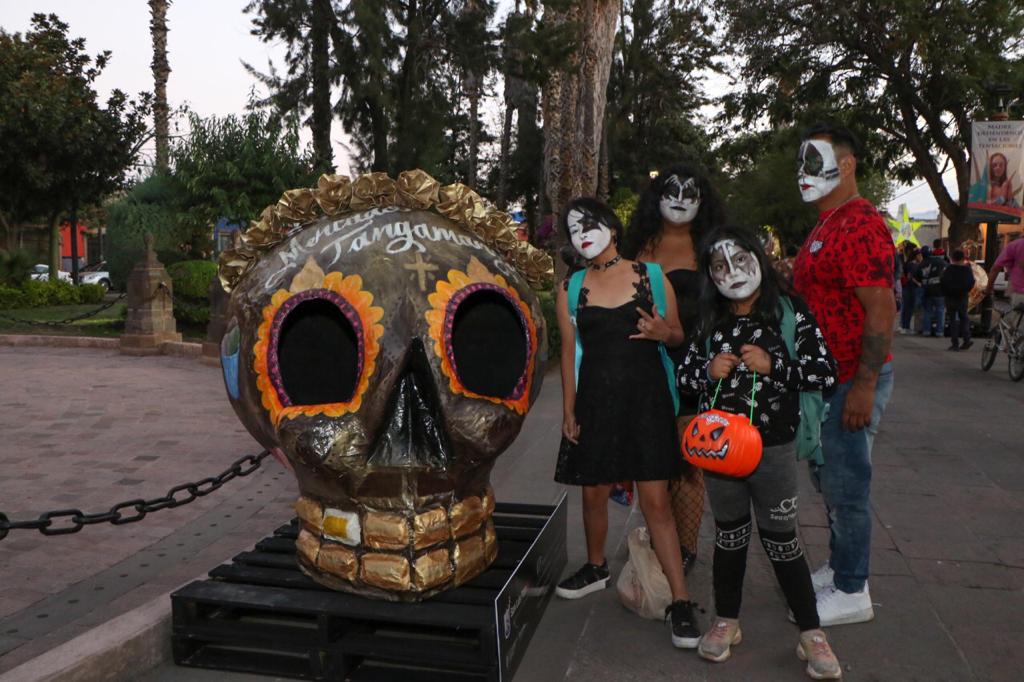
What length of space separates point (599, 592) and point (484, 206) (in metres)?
1.88

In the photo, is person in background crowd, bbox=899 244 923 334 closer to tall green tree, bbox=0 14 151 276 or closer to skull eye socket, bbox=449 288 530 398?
skull eye socket, bbox=449 288 530 398

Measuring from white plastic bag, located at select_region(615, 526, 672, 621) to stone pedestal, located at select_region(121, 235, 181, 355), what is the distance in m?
11.9

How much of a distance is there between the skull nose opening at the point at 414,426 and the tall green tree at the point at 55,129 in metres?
25.6

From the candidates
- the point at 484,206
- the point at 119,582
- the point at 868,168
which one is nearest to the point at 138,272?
the point at 119,582

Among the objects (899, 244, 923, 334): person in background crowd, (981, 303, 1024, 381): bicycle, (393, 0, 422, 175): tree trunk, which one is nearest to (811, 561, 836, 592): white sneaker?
(981, 303, 1024, 381): bicycle

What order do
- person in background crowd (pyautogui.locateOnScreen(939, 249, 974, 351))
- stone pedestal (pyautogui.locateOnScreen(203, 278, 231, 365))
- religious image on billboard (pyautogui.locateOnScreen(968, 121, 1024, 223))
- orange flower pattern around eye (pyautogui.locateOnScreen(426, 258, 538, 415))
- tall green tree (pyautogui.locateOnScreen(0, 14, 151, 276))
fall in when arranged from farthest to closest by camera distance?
tall green tree (pyautogui.locateOnScreen(0, 14, 151, 276))
religious image on billboard (pyautogui.locateOnScreen(968, 121, 1024, 223))
person in background crowd (pyautogui.locateOnScreen(939, 249, 974, 351))
stone pedestal (pyautogui.locateOnScreen(203, 278, 231, 365))
orange flower pattern around eye (pyautogui.locateOnScreen(426, 258, 538, 415))

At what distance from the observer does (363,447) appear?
Answer: 9.73ft

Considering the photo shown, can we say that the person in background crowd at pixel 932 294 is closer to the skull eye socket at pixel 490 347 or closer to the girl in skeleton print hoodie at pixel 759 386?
the girl in skeleton print hoodie at pixel 759 386

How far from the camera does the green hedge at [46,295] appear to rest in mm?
20422

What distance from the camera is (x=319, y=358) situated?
358 centimetres

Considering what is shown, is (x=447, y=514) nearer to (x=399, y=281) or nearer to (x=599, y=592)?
(x=399, y=281)

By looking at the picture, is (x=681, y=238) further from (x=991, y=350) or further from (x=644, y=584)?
(x=991, y=350)

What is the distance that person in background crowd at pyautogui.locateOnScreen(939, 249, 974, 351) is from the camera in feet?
44.2

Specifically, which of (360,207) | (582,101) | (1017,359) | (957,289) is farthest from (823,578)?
(582,101)
